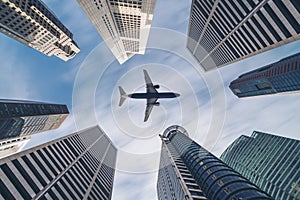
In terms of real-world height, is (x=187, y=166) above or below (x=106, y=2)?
below

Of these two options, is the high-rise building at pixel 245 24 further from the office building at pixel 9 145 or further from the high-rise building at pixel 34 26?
the office building at pixel 9 145

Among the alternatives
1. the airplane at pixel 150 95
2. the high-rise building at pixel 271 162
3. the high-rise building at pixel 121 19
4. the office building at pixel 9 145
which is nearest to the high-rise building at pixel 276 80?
the high-rise building at pixel 271 162

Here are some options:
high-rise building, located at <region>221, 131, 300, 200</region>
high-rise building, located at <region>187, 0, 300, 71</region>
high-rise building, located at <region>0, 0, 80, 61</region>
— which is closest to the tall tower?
high-rise building, located at <region>0, 0, 80, 61</region>

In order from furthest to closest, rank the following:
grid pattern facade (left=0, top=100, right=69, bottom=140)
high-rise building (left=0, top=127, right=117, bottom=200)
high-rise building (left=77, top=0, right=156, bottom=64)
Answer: grid pattern facade (left=0, top=100, right=69, bottom=140), high-rise building (left=77, top=0, right=156, bottom=64), high-rise building (left=0, top=127, right=117, bottom=200)

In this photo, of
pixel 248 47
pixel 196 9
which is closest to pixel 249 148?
pixel 248 47

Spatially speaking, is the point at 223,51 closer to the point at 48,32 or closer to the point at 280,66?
the point at 280,66

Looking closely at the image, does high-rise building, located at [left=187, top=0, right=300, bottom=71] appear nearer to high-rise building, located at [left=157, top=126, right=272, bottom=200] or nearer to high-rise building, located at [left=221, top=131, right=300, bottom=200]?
high-rise building, located at [left=157, top=126, right=272, bottom=200]
